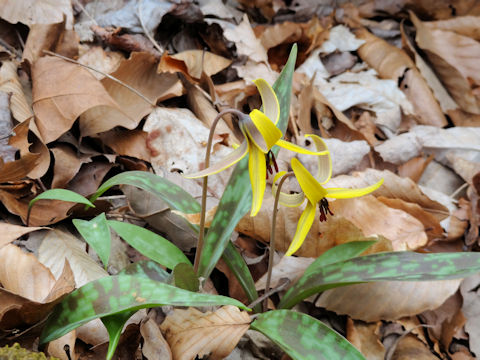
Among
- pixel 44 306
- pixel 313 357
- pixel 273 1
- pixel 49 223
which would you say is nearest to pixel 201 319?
pixel 313 357

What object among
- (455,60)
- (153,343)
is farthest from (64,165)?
(455,60)

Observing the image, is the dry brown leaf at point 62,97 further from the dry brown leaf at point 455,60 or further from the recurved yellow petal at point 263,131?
the dry brown leaf at point 455,60

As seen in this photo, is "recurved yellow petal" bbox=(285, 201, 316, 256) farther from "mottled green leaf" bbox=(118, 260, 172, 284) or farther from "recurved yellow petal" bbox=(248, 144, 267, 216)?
"mottled green leaf" bbox=(118, 260, 172, 284)

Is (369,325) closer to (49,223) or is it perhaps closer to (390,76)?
(49,223)

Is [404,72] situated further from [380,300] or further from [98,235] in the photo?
[98,235]

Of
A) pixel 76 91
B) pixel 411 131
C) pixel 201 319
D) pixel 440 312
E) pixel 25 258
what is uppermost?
pixel 76 91

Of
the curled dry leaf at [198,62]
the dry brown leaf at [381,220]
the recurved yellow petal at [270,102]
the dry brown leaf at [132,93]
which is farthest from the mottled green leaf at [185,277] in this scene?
the curled dry leaf at [198,62]
